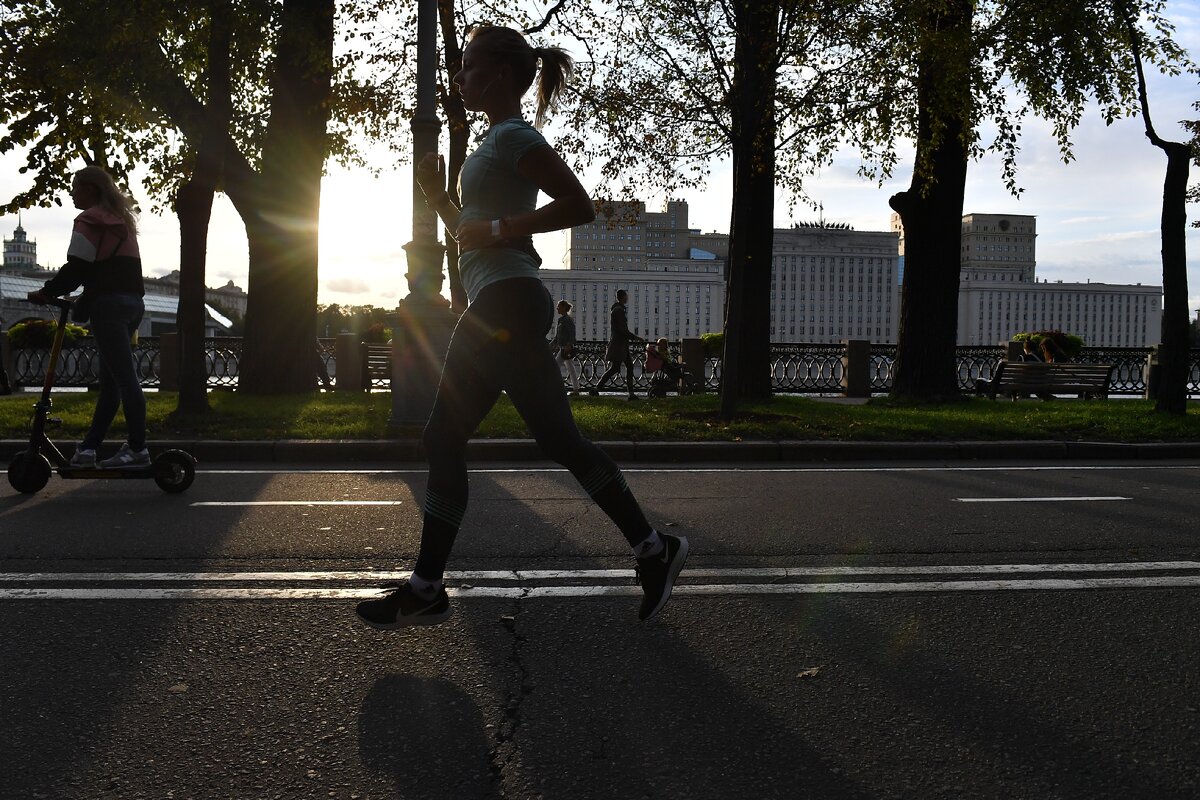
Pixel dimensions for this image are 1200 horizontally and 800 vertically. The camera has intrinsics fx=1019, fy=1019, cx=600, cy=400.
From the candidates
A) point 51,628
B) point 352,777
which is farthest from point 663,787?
point 51,628

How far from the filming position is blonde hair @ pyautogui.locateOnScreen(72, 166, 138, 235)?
19.4 feet

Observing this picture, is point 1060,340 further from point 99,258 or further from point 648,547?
point 648,547

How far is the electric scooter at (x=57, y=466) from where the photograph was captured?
618 centimetres

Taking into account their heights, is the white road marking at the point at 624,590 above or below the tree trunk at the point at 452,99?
below

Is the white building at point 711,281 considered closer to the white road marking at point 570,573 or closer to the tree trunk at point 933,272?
the tree trunk at point 933,272

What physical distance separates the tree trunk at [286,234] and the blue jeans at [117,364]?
325 inches

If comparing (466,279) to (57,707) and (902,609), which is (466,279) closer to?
(57,707)

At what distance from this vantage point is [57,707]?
262 cm

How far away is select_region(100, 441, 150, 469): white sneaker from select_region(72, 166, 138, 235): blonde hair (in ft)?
4.43

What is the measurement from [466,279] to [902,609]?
193cm

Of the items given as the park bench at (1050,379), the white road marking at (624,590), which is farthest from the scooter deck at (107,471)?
the park bench at (1050,379)

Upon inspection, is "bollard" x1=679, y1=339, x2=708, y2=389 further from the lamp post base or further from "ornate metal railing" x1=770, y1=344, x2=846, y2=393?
the lamp post base

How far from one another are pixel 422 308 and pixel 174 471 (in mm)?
4111

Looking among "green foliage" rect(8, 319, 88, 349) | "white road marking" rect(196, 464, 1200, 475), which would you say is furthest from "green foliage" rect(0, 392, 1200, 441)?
"green foliage" rect(8, 319, 88, 349)
